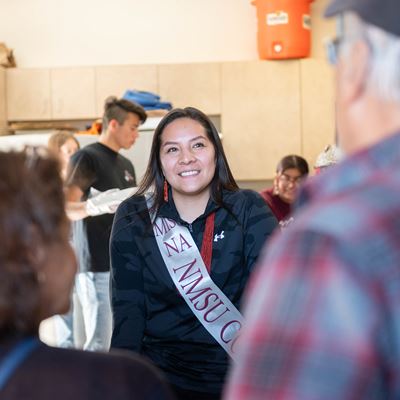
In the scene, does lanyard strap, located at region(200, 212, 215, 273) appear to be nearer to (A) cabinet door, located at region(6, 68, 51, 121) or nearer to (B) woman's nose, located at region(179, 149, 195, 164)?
(B) woman's nose, located at region(179, 149, 195, 164)

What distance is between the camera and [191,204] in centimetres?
206

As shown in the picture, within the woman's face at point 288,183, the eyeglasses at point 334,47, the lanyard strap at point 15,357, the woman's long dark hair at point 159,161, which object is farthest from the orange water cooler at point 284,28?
the lanyard strap at point 15,357

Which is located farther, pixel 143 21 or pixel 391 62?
pixel 143 21

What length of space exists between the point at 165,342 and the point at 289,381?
1.29 meters

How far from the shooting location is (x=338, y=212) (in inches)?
24.6

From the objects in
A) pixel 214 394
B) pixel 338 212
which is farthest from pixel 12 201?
pixel 214 394

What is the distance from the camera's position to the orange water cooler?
595 cm

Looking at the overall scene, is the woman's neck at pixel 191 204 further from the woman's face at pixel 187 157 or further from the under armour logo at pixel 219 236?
the under armour logo at pixel 219 236

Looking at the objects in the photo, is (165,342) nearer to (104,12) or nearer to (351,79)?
(351,79)

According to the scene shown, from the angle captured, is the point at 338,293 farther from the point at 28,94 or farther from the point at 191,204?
the point at 28,94

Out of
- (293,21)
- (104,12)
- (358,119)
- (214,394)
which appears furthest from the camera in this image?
(104,12)

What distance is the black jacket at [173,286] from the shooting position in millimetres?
1841

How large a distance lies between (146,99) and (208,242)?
385 cm

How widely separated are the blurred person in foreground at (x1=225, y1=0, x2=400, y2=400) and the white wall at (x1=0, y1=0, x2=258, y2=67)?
601 centimetres
